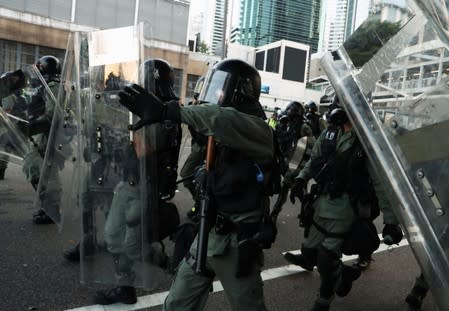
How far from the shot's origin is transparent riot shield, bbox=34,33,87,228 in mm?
2867

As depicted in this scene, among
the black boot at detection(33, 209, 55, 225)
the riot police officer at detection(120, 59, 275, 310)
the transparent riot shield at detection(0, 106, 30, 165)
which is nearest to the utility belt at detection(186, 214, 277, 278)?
the riot police officer at detection(120, 59, 275, 310)

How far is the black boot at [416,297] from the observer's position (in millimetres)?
3621

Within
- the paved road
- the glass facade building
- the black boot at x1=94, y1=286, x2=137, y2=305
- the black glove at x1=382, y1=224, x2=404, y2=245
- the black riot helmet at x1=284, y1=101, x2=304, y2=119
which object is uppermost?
the glass facade building

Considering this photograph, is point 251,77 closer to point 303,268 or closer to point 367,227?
point 367,227

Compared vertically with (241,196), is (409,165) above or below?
above

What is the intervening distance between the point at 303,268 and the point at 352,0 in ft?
9.16

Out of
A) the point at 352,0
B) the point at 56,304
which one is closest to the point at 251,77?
the point at 352,0

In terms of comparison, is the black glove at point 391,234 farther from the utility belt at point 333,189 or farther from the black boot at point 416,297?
the black boot at point 416,297

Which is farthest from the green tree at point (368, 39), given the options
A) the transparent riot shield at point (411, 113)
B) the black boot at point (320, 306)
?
the black boot at point (320, 306)

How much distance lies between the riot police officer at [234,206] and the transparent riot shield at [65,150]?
1033 mm

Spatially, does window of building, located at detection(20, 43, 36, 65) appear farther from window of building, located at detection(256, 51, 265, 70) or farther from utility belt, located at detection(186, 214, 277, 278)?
window of building, located at detection(256, 51, 265, 70)

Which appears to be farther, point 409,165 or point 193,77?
point 193,77

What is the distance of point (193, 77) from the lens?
93.9 feet

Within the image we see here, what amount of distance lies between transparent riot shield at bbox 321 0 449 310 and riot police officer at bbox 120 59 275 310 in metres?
0.60
